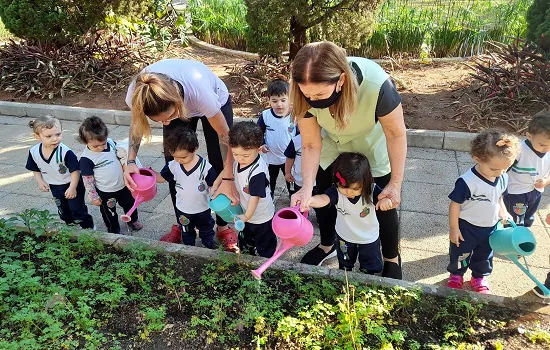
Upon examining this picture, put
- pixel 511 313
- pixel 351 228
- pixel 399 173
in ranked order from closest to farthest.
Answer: pixel 399 173, pixel 511 313, pixel 351 228

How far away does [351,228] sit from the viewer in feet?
8.53

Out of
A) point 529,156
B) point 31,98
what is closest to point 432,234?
point 529,156

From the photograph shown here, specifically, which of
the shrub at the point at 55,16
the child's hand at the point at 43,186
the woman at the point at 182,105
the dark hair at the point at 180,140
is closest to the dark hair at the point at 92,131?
the woman at the point at 182,105

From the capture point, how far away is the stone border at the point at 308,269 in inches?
96.7

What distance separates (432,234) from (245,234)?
1464mm

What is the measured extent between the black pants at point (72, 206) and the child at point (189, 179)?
72 centimetres

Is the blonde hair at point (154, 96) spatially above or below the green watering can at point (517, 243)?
above

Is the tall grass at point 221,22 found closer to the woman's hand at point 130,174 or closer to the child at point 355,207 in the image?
the woman's hand at point 130,174

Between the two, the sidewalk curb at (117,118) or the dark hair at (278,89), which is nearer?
the dark hair at (278,89)

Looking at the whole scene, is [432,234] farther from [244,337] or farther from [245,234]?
[244,337]

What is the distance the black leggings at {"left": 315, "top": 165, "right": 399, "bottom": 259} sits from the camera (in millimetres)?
2561

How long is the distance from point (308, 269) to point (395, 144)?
100 centimetres

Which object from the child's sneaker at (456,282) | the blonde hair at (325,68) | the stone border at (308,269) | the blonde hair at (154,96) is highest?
the blonde hair at (325,68)

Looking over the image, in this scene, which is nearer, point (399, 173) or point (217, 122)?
point (399, 173)
